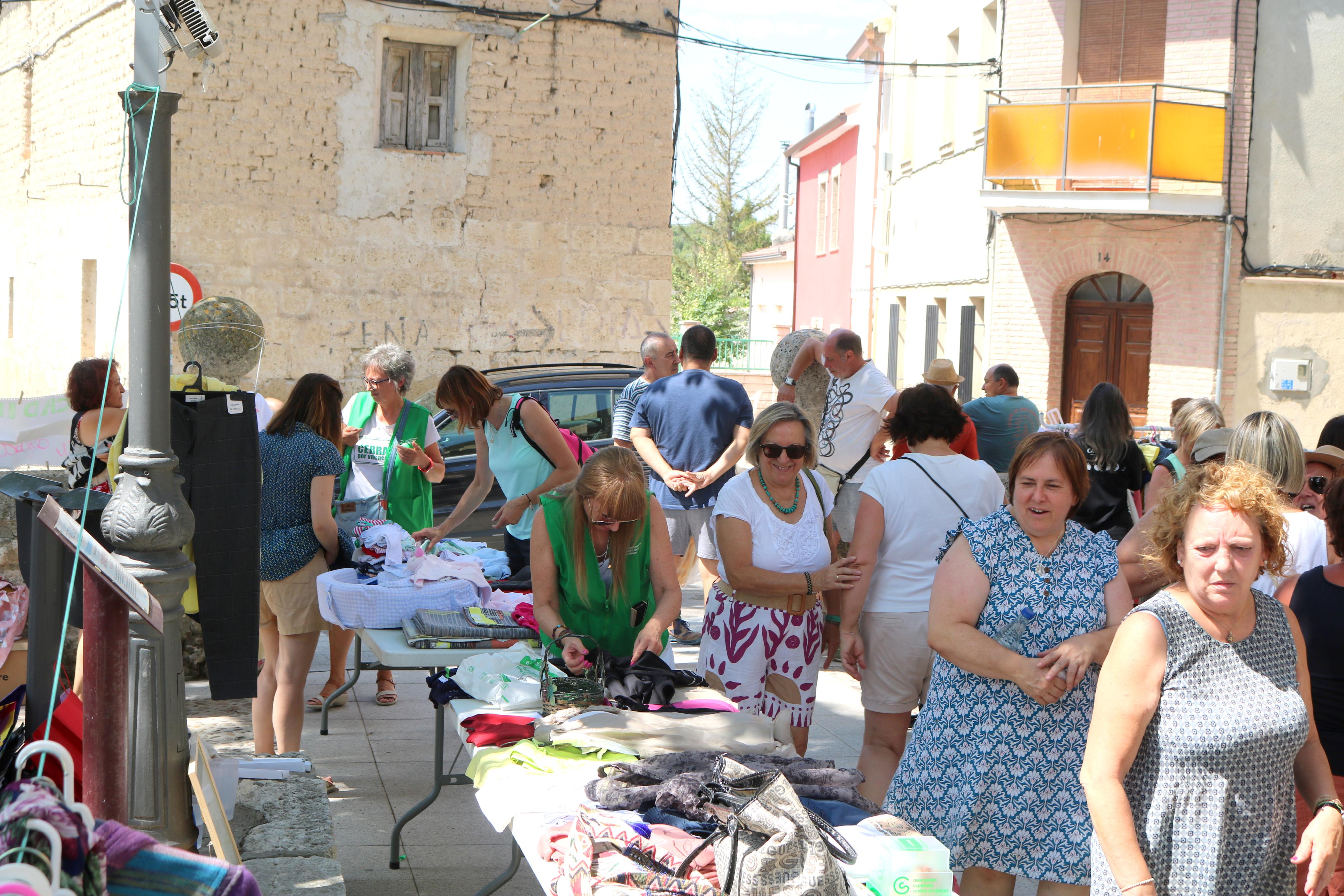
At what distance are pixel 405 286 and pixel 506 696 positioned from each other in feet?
29.5

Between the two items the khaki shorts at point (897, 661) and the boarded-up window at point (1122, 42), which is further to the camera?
the boarded-up window at point (1122, 42)

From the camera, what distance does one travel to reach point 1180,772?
263 cm

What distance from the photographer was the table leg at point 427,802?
433 centimetres

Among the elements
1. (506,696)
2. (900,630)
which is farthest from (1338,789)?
(506,696)

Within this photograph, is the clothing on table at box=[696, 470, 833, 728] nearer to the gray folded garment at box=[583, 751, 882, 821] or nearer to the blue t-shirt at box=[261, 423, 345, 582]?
the gray folded garment at box=[583, 751, 882, 821]

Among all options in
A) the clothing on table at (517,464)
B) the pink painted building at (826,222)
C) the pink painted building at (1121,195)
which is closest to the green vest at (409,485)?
the clothing on table at (517,464)

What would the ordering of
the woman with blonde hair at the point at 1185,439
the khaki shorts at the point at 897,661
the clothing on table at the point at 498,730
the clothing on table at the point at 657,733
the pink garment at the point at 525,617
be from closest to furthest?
the clothing on table at the point at 657,733 < the clothing on table at the point at 498,730 < the khaki shorts at the point at 897,661 < the pink garment at the point at 525,617 < the woman with blonde hair at the point at 1185,439

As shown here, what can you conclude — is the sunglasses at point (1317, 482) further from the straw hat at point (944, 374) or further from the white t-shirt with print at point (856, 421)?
the straw hat at point (944, 374)

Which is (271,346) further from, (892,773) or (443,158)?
(892,773)

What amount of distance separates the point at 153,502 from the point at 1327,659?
3080mm

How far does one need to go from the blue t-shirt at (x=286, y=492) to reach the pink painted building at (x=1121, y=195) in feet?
43.8

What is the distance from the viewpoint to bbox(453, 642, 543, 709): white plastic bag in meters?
3.90

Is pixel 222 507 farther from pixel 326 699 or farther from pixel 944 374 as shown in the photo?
pixel 944 374

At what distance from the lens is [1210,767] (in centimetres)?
262
